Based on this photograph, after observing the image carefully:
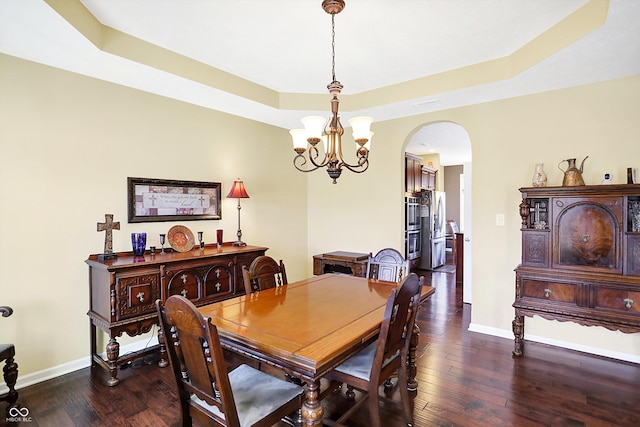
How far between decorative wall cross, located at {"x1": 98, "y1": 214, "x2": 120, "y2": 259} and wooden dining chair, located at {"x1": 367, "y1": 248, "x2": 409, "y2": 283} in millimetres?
2302

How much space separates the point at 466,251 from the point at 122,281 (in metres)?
4.19

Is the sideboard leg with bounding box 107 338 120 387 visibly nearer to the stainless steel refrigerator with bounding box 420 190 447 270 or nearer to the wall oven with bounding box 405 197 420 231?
the wall oven with bounding box 405 197 420 231

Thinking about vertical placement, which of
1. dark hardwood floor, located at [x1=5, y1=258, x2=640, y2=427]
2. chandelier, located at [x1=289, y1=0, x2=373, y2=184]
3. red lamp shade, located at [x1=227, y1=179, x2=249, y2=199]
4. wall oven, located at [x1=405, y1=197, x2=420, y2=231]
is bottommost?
dark hardwood floor, located at [x1=5, y1=258, x2=640, y2=427]

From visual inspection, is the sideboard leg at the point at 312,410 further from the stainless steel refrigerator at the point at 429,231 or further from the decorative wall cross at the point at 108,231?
the stainless steel refrigerator at the point at 429,231

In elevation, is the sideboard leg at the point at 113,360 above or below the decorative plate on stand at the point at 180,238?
below

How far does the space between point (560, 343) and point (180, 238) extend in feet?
13.1

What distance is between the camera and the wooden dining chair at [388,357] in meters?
1.72

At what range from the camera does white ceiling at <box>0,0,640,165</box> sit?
223cm

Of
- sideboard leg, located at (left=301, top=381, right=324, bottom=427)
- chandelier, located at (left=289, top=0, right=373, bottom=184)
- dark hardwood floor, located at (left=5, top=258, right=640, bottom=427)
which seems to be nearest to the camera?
sideboard leg, located at (left=301, top=381, right=324, bottom=427)

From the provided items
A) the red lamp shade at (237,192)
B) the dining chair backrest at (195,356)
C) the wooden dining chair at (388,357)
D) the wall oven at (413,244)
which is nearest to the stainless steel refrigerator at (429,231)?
the wall oven at (413,244)

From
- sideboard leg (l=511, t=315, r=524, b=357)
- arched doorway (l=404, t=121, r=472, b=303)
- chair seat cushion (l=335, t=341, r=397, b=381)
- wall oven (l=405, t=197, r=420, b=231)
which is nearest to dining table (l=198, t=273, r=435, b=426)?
chair seat cushion (l=335, t=341, r=397, b=381)

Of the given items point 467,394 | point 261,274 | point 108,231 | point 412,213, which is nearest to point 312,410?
point 261,274

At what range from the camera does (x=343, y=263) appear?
170 inches

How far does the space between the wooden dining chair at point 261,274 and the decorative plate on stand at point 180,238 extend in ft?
3.23
